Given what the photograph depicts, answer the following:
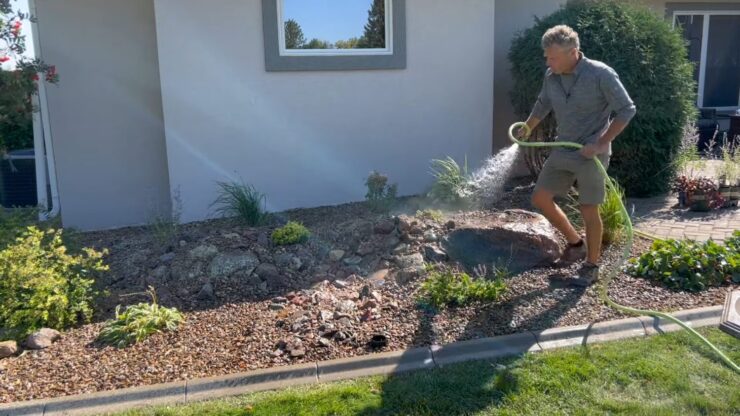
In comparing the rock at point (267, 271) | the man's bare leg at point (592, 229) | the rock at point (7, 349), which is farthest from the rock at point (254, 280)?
the man's bare leg at point (592, 229)

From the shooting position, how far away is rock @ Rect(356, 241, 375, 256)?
541 cm

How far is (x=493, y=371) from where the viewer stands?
3.66m

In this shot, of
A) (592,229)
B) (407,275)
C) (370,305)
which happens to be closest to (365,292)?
(370,305)

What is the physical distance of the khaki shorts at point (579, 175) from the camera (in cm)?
460

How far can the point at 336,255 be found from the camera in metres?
5.45

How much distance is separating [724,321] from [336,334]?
7.31 feet

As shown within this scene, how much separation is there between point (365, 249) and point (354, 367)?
1788 millimetres

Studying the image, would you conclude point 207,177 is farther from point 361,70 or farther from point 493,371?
point 493,371

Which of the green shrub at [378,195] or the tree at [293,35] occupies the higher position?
the tree at [293,35]

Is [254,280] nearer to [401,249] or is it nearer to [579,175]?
[401,249]

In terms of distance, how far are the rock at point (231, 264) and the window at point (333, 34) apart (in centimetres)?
253

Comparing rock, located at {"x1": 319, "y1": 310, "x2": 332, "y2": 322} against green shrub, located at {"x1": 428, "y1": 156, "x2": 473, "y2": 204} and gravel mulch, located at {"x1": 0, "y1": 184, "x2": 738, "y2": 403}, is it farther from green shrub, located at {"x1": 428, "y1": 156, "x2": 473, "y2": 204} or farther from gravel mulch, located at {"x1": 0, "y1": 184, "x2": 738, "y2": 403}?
green shrub, located at {"x1": 428, "y1": 156, "x2": 473, "y2": 204}

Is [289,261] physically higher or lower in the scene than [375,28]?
lower

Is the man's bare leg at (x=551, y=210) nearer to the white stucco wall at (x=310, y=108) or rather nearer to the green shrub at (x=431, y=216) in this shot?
the green shrub at (x=431, y=216)
